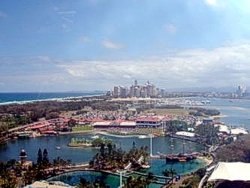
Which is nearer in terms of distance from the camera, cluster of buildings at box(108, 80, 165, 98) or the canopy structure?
the canopy structure

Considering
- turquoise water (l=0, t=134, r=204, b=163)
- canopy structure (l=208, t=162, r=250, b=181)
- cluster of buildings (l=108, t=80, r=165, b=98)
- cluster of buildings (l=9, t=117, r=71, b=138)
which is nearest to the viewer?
canopy structure (l=208, t=162, r=250, b=181)

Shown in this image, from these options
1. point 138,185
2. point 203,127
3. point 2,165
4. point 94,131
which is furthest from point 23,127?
point 138,185

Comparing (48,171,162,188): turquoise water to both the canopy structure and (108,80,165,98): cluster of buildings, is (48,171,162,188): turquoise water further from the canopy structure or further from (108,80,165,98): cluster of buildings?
(108,80,165,98): cluster of buildings

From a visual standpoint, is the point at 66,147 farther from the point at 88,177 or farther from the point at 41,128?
the point at 88,177

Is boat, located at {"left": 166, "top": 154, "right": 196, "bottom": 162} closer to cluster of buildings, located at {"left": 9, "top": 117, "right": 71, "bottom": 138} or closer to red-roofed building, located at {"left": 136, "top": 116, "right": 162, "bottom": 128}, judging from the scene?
cluster of buildings, located at {"left": 9, "top": 117, "right": 71, "bottom": 138}

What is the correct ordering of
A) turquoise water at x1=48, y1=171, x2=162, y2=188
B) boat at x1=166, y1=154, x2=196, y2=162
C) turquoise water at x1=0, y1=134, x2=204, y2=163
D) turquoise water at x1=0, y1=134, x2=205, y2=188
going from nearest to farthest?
turquoise water at x1=48, y1=171, x2=162, y2=188
turquoise water at x1=0, y1=134, x2=205, y2=188
boat at x1=166, y1=154, x2=196, y2=162
turquoise water at x1=0, y1=134, x2=204, y2=163

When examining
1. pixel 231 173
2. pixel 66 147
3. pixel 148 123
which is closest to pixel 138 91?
pixel 148 123

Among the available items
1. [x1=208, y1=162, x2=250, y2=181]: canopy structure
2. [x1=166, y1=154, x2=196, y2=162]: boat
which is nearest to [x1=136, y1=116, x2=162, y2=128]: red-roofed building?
[x1=166, y1=154, x2=196, y2=162]: boat

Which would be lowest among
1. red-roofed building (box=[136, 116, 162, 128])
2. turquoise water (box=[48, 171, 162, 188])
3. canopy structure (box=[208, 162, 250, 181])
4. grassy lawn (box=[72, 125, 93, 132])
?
turquoise water (box=[48, 171, 162, 188])

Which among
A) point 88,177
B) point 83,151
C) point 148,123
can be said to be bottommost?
point 88,177

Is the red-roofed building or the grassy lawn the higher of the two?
the red-roofed building

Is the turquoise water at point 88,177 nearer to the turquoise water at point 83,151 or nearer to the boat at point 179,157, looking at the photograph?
the turquoise water at point 83,151

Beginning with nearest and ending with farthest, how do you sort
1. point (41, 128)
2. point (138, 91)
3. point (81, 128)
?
point (41, 128), point (81, 128), point (138, 91)
